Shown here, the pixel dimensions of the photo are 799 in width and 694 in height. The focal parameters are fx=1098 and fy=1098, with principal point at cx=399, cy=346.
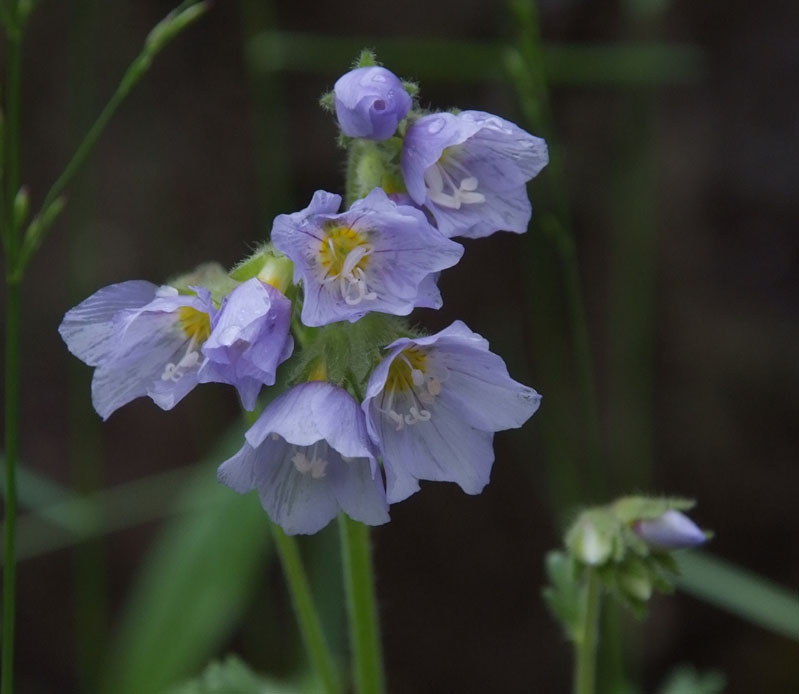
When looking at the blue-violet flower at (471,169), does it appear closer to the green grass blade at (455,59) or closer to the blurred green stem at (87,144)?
the blurred green stem at (87,144)

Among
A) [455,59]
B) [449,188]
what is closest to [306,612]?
[449,188]

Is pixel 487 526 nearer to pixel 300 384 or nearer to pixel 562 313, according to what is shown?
pixel 562 313

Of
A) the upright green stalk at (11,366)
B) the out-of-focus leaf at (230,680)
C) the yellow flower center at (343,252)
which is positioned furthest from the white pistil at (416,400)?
the out-of-focus leaf at (230,680)

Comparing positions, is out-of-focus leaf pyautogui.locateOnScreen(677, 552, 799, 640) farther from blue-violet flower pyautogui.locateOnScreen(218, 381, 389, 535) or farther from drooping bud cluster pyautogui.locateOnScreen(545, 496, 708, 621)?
blue-violet flower pyautogui.locateOnScreen(218, 381, 389, 535)

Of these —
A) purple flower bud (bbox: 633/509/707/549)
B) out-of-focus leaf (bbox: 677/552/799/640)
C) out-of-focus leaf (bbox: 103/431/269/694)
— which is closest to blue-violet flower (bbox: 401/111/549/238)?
purple flower bud (bbox: 633/509/707/549)

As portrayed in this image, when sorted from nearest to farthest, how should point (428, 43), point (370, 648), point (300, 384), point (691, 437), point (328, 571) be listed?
1. point (300, 384)
2. point (370, 648)
3. point (328, 571)
4. point (428, 43)
5. point (691, 437)

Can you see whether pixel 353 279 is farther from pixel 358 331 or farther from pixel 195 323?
pixel 195 323

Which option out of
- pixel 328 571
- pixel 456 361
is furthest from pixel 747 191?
pixel 456 361
